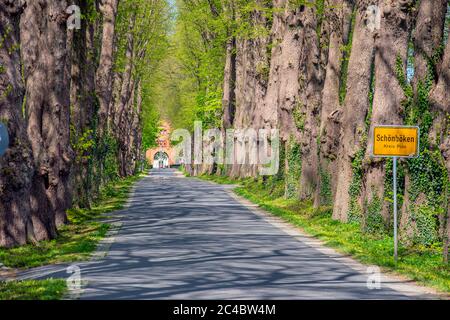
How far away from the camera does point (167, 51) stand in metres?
80.6

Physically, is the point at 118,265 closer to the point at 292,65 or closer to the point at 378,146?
the point at 378,146

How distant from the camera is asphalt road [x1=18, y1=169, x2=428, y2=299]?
1392 centimetres

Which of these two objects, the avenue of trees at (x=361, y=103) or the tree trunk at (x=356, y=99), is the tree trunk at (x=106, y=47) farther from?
the tree trunk at (x=356, y=99)

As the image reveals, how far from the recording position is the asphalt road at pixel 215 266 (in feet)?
45.7

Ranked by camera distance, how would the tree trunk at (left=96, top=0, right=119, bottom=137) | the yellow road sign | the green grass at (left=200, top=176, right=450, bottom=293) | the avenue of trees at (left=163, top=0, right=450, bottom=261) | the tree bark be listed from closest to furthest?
the green grass at (left=200, top=176, right=450, bottom=293) < the yellow road sign < the avenue of trees at (left=163, top=0, right=450, bottom=261) < the tree bark < the tree trunk at (left=96, top=0, right=119, bottom=137)

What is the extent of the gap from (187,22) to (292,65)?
129 ft

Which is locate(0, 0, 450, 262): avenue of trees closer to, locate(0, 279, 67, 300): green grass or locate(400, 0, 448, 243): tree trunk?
locate(400, 0, 448, 243): tree trunk

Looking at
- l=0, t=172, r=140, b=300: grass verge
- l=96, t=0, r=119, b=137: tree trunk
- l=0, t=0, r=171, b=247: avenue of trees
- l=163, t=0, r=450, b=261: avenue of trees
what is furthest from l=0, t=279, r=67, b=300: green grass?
l=96, t=0, r=119, b=137: tree trunk

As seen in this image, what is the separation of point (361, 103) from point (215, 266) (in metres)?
11.0

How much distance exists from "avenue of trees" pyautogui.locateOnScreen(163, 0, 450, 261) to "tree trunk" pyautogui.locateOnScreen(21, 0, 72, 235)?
24.1ft

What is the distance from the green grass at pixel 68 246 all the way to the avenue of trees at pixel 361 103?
6.48 m

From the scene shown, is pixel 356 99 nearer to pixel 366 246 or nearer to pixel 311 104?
pixel 366 246

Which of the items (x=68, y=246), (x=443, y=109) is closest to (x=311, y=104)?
(x=443, y=109)

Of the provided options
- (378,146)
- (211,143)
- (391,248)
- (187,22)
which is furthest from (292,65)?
(211,143)
